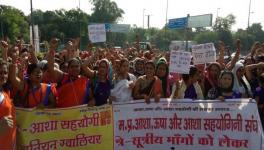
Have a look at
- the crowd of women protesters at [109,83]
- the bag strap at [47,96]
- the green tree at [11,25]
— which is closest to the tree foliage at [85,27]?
the green tree at [11,25]

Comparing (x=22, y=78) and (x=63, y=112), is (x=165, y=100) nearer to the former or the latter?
(x=63, y=112)

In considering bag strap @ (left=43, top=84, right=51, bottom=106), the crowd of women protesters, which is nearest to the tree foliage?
the crowd of women protesters

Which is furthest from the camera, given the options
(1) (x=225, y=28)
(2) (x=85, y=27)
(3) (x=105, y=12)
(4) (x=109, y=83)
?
(3) (x=105, y=12)

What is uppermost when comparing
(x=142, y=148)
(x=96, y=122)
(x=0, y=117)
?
(x=0, y=117)

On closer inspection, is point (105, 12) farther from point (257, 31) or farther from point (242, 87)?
point (242, 87)

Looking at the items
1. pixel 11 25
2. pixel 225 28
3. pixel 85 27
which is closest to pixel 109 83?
pixel 11 25

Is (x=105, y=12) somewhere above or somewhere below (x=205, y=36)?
above

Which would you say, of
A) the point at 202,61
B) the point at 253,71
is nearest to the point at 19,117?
the point at 202,61

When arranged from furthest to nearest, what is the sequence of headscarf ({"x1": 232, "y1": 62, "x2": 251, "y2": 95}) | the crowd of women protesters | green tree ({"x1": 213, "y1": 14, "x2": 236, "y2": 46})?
green tree ({"x1": 213, "y1": 14, "x2": 236, "y2": 46}) → headscarf ({"x1": 232, "y1": 62, "x2": 251, "y2": 95}) → the crowd of women protesters

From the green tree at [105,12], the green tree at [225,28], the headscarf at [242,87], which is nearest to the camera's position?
the headscarf at [242,87]

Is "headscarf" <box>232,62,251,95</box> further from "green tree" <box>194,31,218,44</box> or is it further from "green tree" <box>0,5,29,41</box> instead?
"green tree" <box>194,31,218,44</box>

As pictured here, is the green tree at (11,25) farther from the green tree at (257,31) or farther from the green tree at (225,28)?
the green tree at (257,31)

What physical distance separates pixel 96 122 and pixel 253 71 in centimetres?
300

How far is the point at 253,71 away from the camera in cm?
795
